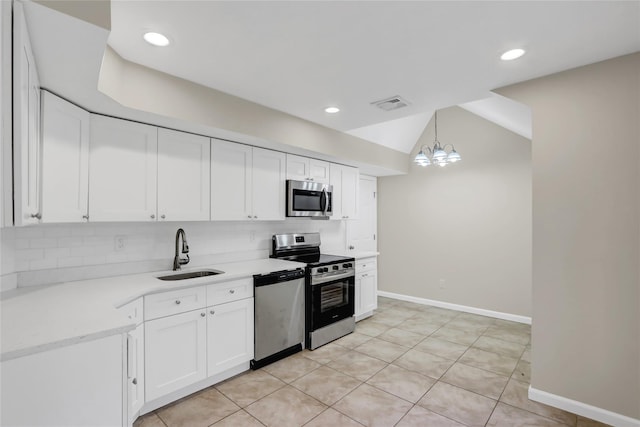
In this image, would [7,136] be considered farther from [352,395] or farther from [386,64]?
[352,395]

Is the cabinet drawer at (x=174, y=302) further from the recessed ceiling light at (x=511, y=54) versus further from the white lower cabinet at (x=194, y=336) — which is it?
the recessed ceiling light at (x=511, y=54)

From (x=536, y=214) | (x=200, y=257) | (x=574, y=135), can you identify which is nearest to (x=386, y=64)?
(x=574, y=135)

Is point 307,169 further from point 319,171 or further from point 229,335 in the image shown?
point 229,335

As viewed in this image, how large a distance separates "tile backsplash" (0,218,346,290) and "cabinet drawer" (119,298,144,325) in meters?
0.63

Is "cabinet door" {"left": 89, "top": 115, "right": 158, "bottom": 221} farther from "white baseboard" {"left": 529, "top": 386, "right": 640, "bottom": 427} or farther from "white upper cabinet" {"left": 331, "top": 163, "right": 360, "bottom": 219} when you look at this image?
"white baseboard" {"left": 529, "top": 386, "right": 640, "bottom": 427}

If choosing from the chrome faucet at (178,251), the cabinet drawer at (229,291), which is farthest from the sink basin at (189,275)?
the cabinet drawer at (229,291)

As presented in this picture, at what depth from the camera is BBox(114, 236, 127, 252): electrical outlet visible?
2.66m

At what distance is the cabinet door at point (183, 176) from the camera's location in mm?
2693

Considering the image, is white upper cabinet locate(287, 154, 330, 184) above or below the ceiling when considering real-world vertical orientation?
below

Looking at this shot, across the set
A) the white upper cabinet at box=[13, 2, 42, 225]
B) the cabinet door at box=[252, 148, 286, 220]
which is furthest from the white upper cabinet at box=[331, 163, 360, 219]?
the white upper cabinet at box=[13, 2, 42, 225]

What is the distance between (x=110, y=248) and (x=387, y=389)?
259cm

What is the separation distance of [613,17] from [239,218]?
3.07 m

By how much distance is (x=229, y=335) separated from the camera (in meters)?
2.76

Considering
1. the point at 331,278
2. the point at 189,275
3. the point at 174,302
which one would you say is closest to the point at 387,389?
the point at 331,278
